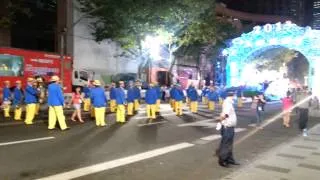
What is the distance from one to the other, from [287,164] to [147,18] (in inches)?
946

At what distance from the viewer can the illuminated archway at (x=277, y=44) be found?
119 ft

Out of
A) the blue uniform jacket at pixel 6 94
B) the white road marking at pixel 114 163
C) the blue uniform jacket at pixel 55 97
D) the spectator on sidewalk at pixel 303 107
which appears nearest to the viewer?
the white road marking at pixel 114 163

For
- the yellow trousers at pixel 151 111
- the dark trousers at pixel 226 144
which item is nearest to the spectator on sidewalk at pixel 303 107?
the yellow trousers at pixel 151 111

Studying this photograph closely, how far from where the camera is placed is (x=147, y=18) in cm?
3347

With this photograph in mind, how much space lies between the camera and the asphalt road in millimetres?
9445

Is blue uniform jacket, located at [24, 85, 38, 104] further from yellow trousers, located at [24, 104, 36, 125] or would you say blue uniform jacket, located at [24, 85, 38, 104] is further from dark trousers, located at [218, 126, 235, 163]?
dark trousers, located at [218, 126, 235, 163]

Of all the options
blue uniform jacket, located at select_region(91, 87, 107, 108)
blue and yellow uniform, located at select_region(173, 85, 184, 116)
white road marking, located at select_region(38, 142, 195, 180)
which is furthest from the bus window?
white road marking, located at select_region(38, 142, 195, 180)

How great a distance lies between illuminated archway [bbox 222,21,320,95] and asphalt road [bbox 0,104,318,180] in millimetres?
19402

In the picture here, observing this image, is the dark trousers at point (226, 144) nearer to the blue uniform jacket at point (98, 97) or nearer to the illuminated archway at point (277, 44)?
the blue uniform jacket at point (98, 97)

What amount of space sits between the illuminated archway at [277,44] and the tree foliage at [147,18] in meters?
3.66

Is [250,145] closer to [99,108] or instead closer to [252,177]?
[252,177]

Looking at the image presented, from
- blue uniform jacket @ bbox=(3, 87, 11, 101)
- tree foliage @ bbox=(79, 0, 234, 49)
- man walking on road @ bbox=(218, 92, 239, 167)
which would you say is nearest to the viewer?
man walking on road @ bbox=(218, 92, 239, 167)

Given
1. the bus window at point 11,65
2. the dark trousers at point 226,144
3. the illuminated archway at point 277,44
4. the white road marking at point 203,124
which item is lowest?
the white road marking at point 203,124

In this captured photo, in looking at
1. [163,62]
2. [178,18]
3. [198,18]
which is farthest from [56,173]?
[163,62]
